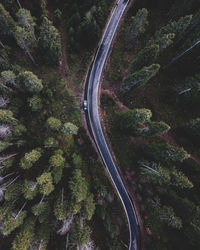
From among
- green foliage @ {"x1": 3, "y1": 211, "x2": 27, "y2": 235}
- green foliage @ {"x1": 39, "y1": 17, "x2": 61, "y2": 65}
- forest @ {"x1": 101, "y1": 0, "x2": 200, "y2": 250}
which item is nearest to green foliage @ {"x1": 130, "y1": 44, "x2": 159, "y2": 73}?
forest @ {"x1": 101, "y1": 0, "x2": 200, "y2": 250}

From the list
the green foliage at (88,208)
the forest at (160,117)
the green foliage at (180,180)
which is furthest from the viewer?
the forest at (160,117)

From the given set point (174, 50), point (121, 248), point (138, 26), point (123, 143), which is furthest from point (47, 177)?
point (174, 50)

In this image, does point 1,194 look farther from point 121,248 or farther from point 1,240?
point 121,248

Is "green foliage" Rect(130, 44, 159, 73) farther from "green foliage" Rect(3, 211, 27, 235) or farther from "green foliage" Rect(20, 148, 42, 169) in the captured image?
"green foliage" Rect(3, 211, 27, 235)

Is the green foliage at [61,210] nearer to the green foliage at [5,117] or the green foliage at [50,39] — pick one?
the green foliage at [5,117]

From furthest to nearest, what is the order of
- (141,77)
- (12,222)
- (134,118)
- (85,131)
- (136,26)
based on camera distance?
(85,131), (136,26), (141,77), (134,118), (12,222)

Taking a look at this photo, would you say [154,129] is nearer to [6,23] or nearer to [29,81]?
[29,81]

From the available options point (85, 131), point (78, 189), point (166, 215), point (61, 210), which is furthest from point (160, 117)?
point (61, 210)

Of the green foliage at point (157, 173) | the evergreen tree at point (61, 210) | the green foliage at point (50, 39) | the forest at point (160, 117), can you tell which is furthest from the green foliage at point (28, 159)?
the green foliage at point (157, 173)
